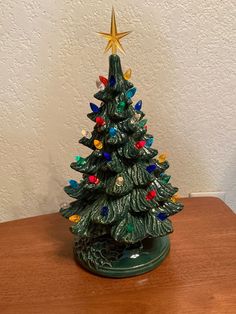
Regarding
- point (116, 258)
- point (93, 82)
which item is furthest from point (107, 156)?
point (93, 82)

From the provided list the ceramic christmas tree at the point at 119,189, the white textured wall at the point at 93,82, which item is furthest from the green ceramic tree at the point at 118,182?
the white textured wall at the point at 93,82

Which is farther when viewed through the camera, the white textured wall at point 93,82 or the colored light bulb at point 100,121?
the white textured wall at point 93,82

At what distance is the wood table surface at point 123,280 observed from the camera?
1.93 feet

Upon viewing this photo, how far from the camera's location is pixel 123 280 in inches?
25.6

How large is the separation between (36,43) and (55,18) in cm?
7

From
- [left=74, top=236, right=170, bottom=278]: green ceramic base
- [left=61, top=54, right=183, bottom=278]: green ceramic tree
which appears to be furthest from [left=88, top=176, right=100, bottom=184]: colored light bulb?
[left=74, top=236, right=170, bottom=278]: green ceramic base

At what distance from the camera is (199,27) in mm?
875

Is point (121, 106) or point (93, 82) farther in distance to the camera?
point (93, 82)

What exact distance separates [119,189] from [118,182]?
1cm

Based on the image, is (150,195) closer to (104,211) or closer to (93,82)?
(104,211)

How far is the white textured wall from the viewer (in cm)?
86

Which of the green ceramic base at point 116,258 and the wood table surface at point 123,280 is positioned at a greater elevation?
the green ceramic base at point 116,258

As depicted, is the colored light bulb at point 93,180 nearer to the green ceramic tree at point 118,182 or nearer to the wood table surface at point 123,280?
the green ceramic tree at point 118,182

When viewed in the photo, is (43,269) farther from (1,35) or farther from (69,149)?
(1,35)
